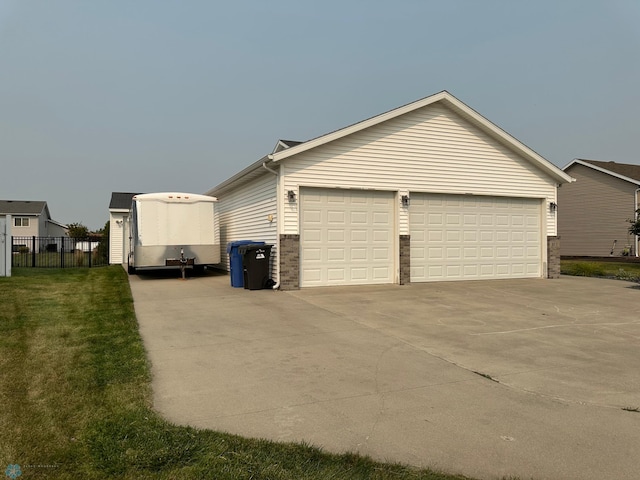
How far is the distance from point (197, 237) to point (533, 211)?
11186 mm

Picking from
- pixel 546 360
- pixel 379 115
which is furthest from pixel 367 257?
pixel 546 360

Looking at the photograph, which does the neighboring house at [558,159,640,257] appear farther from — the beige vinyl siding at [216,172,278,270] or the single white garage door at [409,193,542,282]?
the beige vinyl siding at [216,172,278,270]

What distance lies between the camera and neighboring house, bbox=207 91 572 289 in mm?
12539

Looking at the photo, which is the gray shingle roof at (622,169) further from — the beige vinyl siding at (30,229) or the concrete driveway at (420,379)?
the beige vinyl siding at (30,229)

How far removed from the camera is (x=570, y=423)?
397 cm

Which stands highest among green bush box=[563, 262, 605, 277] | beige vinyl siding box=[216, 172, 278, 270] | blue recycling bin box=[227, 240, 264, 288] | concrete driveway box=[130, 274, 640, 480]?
beige vinyl siding box=[216, 172, 278, 270]

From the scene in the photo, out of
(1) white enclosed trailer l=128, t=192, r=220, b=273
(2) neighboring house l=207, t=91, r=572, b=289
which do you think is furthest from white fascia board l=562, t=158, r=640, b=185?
(1) white enclosed trailer l=128, t=192, r=220, b=273

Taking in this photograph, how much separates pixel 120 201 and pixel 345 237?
1699 cm

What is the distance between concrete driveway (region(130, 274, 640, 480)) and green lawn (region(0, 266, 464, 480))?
0.78 ft

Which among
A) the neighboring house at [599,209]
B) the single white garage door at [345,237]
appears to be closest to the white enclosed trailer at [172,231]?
the single white garage door at [345,237]

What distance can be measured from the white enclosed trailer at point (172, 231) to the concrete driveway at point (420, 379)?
483cm

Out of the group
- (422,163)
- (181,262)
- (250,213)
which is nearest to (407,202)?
(422,163)

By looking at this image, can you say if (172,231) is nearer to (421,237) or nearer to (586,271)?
(421,237)

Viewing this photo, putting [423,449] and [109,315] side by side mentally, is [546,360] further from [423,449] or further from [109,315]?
[109,315]
